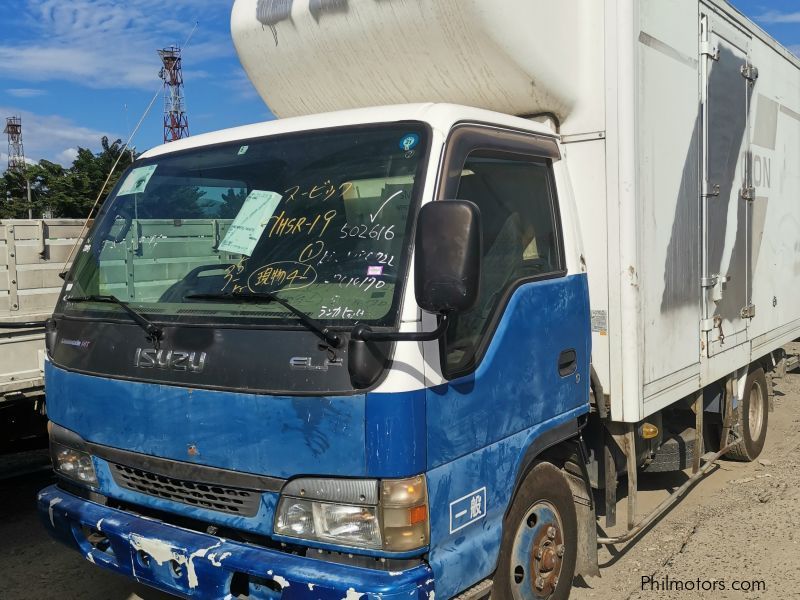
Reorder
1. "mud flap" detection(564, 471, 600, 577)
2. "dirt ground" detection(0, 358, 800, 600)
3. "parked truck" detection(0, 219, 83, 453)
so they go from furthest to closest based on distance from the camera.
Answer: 1. "parked truck" detection(0, 219, 83, 453)
2. "dirt ground" detection(0, 358, 800, 600)
3. "mud flap" detection(564, 471, 600, 577)

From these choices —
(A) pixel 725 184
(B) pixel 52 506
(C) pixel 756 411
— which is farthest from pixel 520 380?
(C) pixel 756 411

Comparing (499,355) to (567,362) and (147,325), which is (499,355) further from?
(147,325)

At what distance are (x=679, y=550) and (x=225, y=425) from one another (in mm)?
3279

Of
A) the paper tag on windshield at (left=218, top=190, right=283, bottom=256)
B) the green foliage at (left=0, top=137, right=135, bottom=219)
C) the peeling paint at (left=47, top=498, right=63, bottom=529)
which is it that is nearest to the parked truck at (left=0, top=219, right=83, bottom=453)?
Result: the peeling paint at (left=47, top=498, right=63, bottom=529)

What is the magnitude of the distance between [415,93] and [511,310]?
48.8 inches

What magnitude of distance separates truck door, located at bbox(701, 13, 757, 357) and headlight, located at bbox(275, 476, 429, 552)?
289 centimetres

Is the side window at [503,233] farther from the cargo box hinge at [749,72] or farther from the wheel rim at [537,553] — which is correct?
the cargo box hinge at [749,72]

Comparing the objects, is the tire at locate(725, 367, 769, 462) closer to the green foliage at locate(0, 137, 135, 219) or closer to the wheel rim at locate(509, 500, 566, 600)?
the wheel rim at locate(509, 500, 566, 600)

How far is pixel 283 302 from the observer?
2746 mm

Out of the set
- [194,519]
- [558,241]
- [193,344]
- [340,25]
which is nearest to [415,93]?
[340,25]

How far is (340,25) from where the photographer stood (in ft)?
12.0

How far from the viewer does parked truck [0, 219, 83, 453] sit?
16.6 feet

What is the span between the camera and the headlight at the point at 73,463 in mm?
3311

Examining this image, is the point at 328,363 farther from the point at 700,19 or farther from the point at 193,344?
the point at 700,19
